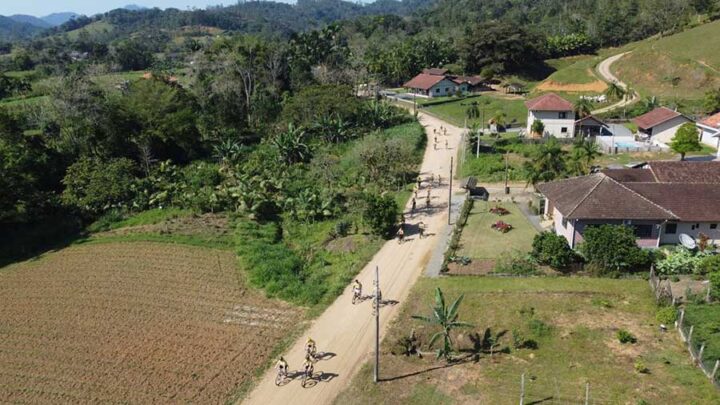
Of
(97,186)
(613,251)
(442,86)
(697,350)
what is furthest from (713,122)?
(97,186)

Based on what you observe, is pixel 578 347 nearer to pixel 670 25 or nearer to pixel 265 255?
pixel 265 255

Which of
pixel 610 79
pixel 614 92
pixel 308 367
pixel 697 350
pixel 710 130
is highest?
pixel 610 79

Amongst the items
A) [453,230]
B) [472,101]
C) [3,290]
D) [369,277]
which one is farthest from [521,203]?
[472,101]

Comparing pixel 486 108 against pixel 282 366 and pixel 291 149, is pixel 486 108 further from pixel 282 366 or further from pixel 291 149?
pixel 282 366

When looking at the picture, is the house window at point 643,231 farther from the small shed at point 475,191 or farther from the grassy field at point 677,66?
the grassy field at point 677,66

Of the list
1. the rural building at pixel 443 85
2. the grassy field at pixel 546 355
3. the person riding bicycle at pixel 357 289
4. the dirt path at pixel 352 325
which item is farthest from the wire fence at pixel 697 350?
the rural building at pixel 443 85

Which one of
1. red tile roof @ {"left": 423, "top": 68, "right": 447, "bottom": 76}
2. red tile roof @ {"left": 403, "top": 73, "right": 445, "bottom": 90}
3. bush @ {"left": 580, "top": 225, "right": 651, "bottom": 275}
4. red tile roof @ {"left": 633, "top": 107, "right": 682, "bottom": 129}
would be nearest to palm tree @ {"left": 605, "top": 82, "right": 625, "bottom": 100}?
red tile roof @ {"left": 633, "top": 107, "right": 682, "bottom": 129}

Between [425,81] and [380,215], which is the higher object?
[425,81]
